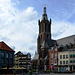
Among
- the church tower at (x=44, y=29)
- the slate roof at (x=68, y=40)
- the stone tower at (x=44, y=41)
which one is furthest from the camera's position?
the church tower at (x=44, y=29)

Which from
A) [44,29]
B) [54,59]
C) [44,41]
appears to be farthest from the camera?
[44,29]

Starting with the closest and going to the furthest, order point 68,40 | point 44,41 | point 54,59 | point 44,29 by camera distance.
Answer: point 54,59 → point 68,40 → point 44,41 → point 44,29

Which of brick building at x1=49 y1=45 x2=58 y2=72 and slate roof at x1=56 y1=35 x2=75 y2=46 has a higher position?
slate roof at x1=56 y1=35 x2=75 y2=46

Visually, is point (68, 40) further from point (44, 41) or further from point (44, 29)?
point (44, 29)

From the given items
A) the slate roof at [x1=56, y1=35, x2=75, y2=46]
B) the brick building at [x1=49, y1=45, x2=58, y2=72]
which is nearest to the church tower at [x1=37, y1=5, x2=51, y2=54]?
the slate roof at [x1=56, y1=35, x2=75, y2=46]

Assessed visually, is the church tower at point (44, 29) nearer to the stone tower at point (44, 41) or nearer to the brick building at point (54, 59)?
the stone tower at point (44, 41)

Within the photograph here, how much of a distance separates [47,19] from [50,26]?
19.9ft

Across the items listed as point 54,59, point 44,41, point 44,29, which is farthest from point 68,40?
point 44,29

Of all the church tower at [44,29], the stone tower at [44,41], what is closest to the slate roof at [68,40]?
the stone tower at [44,41]

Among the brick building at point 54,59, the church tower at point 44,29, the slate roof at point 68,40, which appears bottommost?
the brick building at point 54,59

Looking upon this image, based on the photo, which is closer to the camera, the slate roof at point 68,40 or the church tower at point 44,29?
the slate roof at point 68,40

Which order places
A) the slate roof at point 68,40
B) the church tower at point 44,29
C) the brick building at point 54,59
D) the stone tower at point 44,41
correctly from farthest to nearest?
the church tower at point 44,29
the stone tower at point 44,41
the slate roof at point 68,40
the brick building at point 54,59

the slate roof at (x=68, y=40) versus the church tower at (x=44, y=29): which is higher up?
the church tower at (x=44, y=29)

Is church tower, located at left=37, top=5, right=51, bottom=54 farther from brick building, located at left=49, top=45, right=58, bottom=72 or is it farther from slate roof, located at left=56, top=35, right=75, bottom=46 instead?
brick building, located at left=49, top=45, right=58, bottom=72
